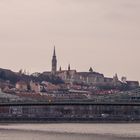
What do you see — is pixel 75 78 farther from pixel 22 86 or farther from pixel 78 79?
pixel 22 86

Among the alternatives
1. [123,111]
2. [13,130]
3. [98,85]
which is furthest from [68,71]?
[13,130]

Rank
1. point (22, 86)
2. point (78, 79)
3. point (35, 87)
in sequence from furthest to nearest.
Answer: point (78, 79) < point (35, 87) < point (22, 86)

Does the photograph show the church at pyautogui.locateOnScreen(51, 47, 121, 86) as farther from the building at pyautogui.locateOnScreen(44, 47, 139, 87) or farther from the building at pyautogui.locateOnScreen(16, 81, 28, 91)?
the building at pyautogui.locateOnScreen(16, 81, 28, 91)

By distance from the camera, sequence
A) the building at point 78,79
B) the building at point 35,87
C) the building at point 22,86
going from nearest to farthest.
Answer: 1. the building at point 22,86
2. the building at point 35,87
3. the building at point 78,79

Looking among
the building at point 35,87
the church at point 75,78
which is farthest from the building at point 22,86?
the church at point 75,78

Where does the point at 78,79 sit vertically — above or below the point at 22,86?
above

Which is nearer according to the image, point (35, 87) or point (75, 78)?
point (35, 87)

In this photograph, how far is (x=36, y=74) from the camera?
187125mm

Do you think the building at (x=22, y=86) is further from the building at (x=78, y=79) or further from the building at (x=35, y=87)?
the building at (x=78, y=79)

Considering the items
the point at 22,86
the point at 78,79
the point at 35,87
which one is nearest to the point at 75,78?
the point at 78,79

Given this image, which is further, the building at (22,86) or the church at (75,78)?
the church at (75,78)

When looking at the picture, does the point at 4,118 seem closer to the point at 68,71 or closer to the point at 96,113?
the point at 96,113

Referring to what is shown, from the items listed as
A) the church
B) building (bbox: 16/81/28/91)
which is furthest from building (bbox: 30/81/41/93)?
the church

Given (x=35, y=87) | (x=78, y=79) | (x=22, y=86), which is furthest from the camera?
(x=78, y=79)
